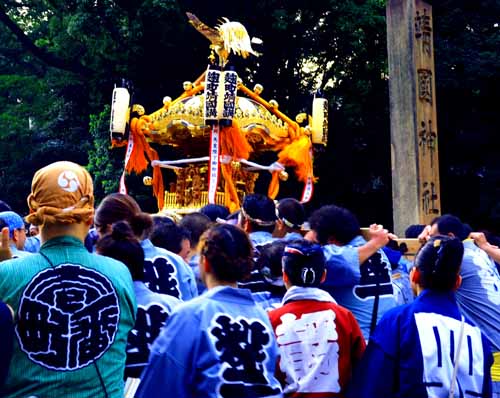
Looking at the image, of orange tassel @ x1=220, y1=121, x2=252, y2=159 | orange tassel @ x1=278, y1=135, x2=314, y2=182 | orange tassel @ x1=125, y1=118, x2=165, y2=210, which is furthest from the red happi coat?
orange tassel @ x1=125, y1=118, x2=165, y2=210

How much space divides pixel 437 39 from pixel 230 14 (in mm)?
4504

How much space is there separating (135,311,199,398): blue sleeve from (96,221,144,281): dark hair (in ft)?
2.11

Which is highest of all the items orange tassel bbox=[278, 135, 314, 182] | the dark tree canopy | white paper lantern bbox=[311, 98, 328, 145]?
the dark tree canopy

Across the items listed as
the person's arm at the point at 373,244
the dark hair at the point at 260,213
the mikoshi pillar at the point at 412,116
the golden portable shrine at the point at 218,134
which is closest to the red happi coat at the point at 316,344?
the person's arm at the point at 373,244

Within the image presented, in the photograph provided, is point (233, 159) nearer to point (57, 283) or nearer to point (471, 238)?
point (471, 238)

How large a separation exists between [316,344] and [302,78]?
45.8 ft

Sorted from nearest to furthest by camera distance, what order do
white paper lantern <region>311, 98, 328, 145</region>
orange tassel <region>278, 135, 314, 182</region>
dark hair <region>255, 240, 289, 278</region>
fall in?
dark hair <region>255, 240, 289, 278</region> → orange tassel <region>278, 135, 314, 182</region> → white paper lantern <region>311, 98, 328, 145</region>

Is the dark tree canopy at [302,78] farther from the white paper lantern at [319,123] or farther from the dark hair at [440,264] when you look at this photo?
the dark hair at [440,264]

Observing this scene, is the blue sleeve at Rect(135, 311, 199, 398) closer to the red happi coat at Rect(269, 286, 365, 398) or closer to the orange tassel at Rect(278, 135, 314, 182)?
the red happi coat at Rect(269, 286, 365, 398)

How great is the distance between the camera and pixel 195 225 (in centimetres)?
473

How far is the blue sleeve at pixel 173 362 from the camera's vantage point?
97.3 inches

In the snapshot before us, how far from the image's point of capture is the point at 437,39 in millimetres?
14391

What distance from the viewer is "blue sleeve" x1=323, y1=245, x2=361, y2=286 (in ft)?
13.0

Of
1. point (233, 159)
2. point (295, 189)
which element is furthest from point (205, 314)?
point (295, 189)
